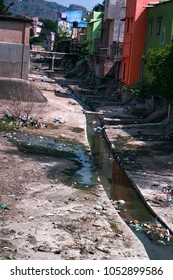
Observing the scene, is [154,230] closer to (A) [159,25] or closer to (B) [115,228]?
(B) [115,228]

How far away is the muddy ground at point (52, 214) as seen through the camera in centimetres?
791

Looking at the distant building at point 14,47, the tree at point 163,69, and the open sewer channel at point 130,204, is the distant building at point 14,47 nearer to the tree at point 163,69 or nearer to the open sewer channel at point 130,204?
the open sewer channel at point 130,204

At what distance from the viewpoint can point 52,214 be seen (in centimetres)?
945

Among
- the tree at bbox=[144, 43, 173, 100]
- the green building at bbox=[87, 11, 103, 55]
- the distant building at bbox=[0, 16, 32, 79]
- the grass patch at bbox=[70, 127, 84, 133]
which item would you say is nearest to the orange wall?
the distant building at bbox=[0, 16, 32, 79]

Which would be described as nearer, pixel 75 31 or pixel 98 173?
pixel 98 173

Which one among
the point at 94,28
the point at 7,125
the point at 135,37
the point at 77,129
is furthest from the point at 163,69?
the point at 94,28

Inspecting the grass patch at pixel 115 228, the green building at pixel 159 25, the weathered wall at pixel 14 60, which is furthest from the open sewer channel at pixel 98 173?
the green building at pixel 159 25

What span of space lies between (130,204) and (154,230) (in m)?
1.73

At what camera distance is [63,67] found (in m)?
59.9

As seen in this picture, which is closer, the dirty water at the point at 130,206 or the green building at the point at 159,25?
the dirty water at the point at 130,206

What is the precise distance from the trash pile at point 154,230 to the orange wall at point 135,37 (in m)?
18.0

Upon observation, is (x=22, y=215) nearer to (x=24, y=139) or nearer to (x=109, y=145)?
(x=24, y=139)

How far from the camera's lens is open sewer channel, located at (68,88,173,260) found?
880 centimetres
